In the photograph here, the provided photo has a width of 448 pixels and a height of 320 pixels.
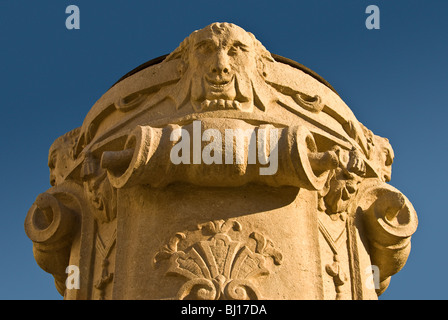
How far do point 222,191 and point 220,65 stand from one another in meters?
1.13

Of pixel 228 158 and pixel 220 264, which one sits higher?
pixel 228 158

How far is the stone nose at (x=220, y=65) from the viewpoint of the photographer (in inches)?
295

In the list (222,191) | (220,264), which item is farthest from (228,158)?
(220,264)

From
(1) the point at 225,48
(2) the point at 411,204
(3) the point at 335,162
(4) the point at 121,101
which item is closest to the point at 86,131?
(4) the point at 121,101

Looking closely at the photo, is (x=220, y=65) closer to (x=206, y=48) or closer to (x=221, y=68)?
(x=221, y=68)

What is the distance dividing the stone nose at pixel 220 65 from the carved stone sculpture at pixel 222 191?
0.4 inches

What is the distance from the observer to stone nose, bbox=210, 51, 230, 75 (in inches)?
295

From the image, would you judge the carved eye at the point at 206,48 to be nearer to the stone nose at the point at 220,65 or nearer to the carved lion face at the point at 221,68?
the carved lion face at the point at 221,68

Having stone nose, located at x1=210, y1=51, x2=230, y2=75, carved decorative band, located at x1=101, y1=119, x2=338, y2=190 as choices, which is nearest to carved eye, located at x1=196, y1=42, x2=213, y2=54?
stone nose, located at x1=210, y1=51, x2=230, y2=75

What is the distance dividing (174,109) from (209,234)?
1.34 metres

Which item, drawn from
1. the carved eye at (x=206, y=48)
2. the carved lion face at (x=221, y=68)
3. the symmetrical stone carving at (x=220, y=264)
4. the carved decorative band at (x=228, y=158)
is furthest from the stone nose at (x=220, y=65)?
the symmetrical stone carving at (x=220, y=264)

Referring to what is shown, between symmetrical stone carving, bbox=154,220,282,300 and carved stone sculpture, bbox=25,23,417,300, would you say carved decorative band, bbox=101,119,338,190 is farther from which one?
symmetrical stone carving, bbox=154,220,282,300

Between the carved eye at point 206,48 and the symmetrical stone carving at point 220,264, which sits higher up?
the carved eye at point 206,48

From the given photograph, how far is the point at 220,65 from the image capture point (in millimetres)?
7492
